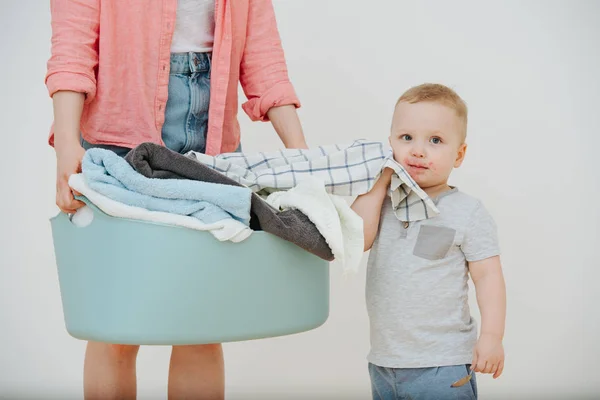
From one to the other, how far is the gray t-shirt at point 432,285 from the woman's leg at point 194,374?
305 millimetres

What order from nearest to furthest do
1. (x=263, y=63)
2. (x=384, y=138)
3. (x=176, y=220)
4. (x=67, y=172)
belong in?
1. (x=176, y=220)
2. (x=67, y=172)
3. (x=263, y=63)
4. (x=384, y=138)

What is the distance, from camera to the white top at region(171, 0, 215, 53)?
1435mm

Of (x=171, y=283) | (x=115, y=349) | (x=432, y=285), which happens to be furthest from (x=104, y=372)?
(x=432, y=285)

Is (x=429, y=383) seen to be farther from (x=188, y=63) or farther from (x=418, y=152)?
(x=188, y=63)

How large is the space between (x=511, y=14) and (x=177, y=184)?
144cm

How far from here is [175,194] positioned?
3.74 ft

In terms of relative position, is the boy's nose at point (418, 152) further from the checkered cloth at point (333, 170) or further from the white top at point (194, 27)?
the white top at point (194, 27)

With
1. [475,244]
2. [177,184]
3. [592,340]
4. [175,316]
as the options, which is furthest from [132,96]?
[592,340]

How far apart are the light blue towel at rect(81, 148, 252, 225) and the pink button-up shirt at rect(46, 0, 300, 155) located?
0.24m

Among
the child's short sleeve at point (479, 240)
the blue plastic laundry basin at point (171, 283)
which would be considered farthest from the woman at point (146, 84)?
the child's short sleeve at point (479, 240)

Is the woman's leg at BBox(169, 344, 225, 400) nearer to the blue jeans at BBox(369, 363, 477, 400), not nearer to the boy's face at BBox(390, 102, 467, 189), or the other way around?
the blue jeans at BBox(369, 363, 477, 400)

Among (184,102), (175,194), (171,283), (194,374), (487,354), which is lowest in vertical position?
(194,374)

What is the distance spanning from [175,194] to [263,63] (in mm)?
502

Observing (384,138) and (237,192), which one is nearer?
(237,192)
